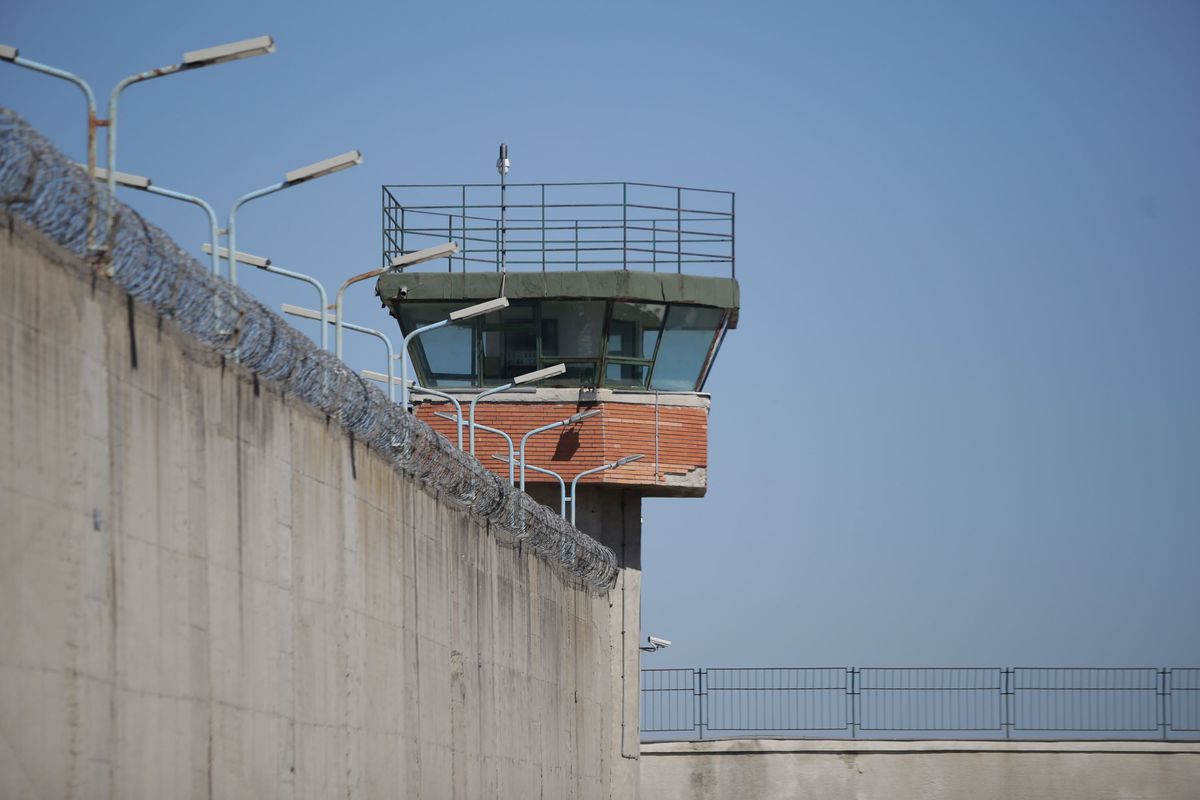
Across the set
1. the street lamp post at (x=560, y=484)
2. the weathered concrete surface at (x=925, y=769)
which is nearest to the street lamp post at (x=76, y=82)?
the street lamp post at (x=560, y=484)

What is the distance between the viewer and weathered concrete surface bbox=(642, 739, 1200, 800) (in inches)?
1677

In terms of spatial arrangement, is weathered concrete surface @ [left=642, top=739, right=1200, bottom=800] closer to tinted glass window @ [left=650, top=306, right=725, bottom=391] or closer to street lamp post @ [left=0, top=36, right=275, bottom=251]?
tinted glass window @ [left=650, top=306, right=725, bottom=391]

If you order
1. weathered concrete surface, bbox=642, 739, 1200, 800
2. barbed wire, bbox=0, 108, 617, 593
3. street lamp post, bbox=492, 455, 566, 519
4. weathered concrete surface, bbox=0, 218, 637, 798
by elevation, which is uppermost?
street lamp post, bbox=492, 455, 566, 519

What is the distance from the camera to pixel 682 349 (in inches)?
1455

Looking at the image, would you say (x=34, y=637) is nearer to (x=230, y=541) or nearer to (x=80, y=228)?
(x=80, y=228)

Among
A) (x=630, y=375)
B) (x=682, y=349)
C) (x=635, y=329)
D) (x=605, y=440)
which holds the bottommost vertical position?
(x=605, y=440)

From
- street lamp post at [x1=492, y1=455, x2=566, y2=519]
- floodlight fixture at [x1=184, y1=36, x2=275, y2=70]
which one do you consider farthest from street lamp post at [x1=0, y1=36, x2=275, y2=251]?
street lamp post at [x1=492, y1=455, x2=566, y2=519]

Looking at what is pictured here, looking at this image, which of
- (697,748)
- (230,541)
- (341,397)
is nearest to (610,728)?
(697,748)

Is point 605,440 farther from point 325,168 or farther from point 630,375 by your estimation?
point 325,168

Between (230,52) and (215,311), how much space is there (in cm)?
192

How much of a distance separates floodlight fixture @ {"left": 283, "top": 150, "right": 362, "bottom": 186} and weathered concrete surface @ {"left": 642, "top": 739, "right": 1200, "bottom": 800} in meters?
27.5

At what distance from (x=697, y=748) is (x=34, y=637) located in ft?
111

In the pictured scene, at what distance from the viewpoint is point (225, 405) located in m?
13.3

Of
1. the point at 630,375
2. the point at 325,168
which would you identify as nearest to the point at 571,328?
the point at 630,375
